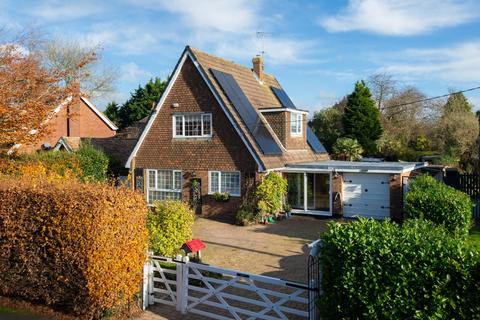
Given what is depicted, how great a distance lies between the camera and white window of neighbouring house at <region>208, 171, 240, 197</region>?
68.7 feet

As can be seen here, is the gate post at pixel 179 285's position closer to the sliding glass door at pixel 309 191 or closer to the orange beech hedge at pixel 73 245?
the orange beech hedge at pixel 73 245

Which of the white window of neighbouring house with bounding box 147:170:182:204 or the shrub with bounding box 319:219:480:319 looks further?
the white window of neighbouring house with bounding box 147:170:182:204

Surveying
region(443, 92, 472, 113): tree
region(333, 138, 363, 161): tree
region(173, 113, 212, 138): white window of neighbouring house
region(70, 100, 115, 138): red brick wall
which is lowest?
region(333, 138, 363, 161): tree

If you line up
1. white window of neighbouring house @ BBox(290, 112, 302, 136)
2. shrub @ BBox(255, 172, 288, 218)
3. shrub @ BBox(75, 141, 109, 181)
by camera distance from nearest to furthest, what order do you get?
shrub @ BBox(255, 172, 288, 218), white window of neighbouring house @ BBox(290, 112, 302, 136), shrub @ BBox(75, 141, 109, 181)

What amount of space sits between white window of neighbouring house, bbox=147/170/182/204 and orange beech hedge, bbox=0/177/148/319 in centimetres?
1308

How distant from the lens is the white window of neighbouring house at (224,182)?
2095 centimetres

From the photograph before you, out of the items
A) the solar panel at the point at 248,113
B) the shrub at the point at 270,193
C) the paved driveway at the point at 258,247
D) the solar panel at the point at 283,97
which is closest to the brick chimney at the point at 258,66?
the solar panel at the point at 283,97

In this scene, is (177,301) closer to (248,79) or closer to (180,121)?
(180,121)

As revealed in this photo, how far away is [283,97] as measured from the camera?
28172 millimetres

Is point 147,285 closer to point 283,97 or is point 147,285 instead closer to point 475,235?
point 475,235

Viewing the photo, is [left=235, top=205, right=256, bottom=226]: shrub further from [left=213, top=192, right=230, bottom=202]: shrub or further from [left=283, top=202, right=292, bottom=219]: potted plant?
[left=283, top=202, right=292, bottom=219]: potted plant

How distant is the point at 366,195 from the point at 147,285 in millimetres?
13426

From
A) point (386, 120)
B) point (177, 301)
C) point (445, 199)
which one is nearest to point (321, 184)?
point (445, 199)

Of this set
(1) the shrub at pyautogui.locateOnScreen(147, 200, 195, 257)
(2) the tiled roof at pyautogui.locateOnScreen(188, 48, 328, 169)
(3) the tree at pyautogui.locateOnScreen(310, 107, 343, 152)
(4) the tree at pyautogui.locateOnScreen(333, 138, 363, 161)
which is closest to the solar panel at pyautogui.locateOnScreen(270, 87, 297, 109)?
(2) the tiled roof at pyautogui.locateOnScreen(188, 48, 328, 169)
